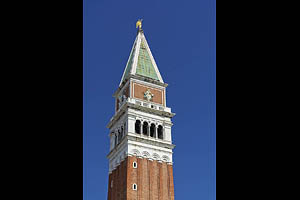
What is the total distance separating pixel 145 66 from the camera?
60.7 m

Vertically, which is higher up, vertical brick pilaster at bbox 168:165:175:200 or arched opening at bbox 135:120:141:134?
arched opening at bbox 135:120:141:134

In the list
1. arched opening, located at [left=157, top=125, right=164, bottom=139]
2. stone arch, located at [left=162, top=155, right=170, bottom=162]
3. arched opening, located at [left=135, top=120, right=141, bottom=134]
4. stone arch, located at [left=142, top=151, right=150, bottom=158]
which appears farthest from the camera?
arched opening, located at [left=157, top=125, right=164, bottom=139]

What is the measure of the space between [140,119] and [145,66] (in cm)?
964

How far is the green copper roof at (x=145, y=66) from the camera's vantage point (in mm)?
59531

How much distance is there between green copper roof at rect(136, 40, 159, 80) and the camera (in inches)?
2344

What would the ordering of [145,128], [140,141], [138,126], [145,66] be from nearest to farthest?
[140,141] → [138,126] → [145,128] → [145,66]

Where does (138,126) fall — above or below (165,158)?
above

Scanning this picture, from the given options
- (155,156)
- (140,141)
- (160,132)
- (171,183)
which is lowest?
(171,183)

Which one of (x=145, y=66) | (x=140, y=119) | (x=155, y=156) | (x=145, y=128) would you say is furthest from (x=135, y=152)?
(x=145, y=66)

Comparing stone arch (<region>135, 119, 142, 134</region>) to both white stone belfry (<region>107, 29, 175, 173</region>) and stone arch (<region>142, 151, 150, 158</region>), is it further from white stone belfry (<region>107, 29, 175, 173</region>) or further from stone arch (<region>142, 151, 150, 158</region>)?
stone arch (<region>142, 151, 150, 158</region>)

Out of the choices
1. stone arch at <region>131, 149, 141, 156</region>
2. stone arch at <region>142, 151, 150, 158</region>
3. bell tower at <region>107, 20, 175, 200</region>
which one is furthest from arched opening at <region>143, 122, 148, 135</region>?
stone arch at <region>131, 149, 141, 156</region>

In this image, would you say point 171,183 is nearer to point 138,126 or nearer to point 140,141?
point 140,141

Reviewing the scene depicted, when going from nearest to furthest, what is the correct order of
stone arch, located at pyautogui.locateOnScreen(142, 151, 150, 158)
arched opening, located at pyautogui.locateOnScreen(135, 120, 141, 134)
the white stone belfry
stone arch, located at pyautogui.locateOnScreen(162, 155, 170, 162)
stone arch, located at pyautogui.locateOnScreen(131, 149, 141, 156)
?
stone arch, located at pyautogui.locateOnScreen(131, 149, 141, 156), stone arch, located at pyautogui.locateOnScreen(142, 151, 150, 158), the white stone belfry, stone arch, located at pyautogui.locateOnScreen(162, 155, 170, 162), arched opening, located at pyautogui.locateOnScreen(135, 120, 141, 134)
